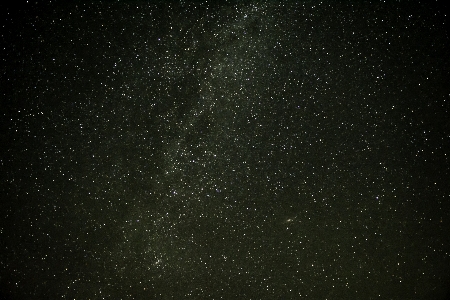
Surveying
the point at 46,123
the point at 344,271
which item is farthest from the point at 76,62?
the point at 344,271

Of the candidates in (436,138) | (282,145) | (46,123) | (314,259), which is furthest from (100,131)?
(436,138)

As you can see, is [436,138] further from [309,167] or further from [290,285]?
[290,285]

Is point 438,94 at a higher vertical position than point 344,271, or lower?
higher

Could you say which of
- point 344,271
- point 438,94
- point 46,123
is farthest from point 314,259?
point 46,123

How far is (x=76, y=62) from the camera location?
0.42m

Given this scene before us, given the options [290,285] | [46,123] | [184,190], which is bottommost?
[290,285]

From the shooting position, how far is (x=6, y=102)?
1.40 ft

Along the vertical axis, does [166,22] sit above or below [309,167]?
above

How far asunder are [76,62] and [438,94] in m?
0.49

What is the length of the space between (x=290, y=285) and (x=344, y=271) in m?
0.08

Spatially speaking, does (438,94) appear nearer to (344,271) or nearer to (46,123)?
(344,271)

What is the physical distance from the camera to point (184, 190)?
436mm

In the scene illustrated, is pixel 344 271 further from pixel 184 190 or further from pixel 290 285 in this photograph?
pixel 184 190

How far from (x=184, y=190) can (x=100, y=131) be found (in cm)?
14
